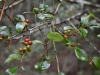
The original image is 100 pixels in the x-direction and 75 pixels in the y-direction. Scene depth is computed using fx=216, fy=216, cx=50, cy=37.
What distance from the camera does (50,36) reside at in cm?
84

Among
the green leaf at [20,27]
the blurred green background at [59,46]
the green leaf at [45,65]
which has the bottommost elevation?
the blurred green background at [59,46]

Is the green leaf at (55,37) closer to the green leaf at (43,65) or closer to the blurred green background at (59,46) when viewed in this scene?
the green leaf at (43,65)

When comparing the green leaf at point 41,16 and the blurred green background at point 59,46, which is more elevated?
the green leaf at point 41,16

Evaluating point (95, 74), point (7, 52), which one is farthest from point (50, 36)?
point (95, 74)

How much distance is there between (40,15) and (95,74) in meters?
2.23

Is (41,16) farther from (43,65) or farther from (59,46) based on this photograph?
(59,46)

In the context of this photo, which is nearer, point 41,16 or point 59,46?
point 41,16

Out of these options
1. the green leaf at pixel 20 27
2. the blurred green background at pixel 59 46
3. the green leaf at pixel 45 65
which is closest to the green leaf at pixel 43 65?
the green leaf at pixel 45 65

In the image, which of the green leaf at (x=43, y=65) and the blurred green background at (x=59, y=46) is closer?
the green leaf at (x=43, y=65)

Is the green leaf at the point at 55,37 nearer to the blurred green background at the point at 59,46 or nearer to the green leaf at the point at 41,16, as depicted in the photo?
the green leaf at the point at 41,16

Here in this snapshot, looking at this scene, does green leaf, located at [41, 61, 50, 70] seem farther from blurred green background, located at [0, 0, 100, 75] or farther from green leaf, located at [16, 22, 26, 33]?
blurred green background, located at [0, 0, 100, 75]

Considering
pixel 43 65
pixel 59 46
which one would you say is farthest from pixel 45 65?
pixel 59 46

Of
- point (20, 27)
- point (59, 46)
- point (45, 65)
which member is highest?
point (20, 27)

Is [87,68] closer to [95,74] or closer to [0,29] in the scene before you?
[95,74]
